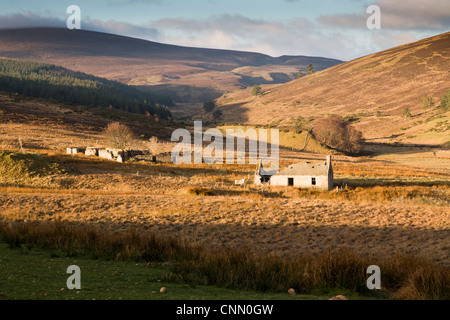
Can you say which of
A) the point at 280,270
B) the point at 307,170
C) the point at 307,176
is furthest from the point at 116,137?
the point at 280,270

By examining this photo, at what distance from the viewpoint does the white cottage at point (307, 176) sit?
4403cm

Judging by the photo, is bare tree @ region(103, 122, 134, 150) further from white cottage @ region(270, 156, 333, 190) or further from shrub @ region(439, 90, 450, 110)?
shrub @ region(439, 90, 450, 110)

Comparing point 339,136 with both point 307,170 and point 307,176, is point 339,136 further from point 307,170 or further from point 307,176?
point 307,176

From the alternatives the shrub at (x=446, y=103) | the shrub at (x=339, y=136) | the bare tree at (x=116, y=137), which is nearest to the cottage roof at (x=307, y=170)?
the bare tree at (x=116, y=137)

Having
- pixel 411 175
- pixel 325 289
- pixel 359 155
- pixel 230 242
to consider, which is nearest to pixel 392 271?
pixel 325 289

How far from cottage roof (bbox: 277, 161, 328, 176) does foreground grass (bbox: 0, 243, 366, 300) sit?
33.9 meters

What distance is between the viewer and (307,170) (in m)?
45.6

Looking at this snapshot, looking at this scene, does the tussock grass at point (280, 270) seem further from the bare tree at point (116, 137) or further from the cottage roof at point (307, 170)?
the bare tree at point (116, 137)

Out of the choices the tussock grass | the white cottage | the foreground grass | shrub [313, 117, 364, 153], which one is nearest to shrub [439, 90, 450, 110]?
shrub [313, 117, 364, 153]

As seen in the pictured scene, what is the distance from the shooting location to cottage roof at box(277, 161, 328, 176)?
146 feet

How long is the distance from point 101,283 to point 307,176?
37.4 m

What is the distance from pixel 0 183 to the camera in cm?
3769

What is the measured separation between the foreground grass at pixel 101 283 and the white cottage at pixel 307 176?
33.5 m
